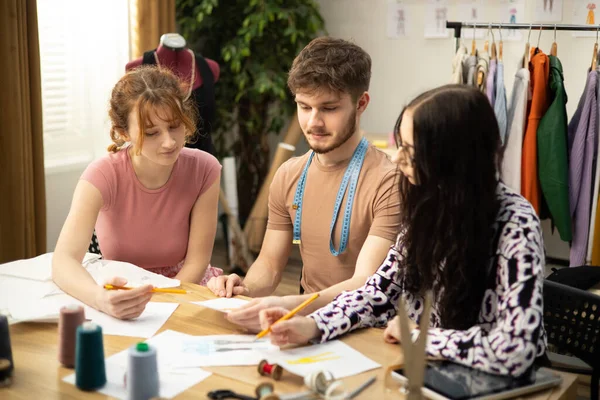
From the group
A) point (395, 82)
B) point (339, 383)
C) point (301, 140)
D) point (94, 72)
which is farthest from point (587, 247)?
point (94, 72)

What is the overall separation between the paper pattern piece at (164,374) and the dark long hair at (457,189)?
527 millimetres

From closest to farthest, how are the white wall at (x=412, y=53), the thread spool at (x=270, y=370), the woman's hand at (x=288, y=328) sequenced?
the thread spool at (x=270, y=370)
the woman's hand at (x=288, y=328)
the white wall at (x=412, y=53)

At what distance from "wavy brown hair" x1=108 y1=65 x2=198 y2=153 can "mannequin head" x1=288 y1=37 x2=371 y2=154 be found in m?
0.34

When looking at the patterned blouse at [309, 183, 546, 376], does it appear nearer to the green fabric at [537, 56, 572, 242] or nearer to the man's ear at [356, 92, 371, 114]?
the man's ear at [356, 92, 371, 114]

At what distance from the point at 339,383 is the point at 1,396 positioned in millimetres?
623

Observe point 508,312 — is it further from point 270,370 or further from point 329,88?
point 329,88

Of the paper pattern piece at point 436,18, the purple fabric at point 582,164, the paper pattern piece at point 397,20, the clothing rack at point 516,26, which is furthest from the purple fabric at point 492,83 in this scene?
the paper pattern piece at point 397,20

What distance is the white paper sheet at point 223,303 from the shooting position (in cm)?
169

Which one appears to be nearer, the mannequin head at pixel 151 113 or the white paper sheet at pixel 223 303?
the white paper sheet at pixel 223 303

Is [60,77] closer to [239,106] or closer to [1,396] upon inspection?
[239,106]

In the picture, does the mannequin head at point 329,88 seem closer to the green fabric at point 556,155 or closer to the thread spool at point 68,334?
the thread spool at point 68,334

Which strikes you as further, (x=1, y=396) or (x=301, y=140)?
(x=301, y=140)

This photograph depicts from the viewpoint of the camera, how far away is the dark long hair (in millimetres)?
1354

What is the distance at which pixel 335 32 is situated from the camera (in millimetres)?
4574
